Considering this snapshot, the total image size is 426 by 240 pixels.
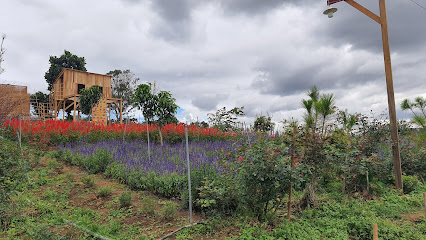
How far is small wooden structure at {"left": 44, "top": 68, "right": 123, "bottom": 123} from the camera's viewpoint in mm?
19750

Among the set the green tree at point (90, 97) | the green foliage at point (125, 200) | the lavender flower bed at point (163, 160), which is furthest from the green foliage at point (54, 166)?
the green tree at point (90, 97)

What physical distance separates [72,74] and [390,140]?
2180 cm

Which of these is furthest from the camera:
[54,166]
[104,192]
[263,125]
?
[263,125]

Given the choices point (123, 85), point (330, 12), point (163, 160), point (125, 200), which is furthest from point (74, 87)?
point (330, 12)

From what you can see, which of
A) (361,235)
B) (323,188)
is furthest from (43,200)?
(323,188)

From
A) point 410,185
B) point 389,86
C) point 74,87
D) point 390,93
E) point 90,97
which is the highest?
point 74,87

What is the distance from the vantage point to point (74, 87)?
20188 mm

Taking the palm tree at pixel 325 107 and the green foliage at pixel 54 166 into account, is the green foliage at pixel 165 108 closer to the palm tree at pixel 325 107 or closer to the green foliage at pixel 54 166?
the green foliage at pixel 54 166

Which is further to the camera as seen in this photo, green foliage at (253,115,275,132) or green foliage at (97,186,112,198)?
green foliage at (253,115,275,132)

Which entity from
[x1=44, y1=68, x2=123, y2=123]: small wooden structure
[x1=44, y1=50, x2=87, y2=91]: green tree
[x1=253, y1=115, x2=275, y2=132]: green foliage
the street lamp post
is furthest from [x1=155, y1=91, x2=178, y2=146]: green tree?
[x1=44, y1=50, x2=87, y2=91]: green tree

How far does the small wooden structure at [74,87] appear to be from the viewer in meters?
19.8

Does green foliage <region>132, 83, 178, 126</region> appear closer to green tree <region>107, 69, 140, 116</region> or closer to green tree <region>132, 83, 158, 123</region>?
green tree <region>132, 83, 158, 123</region>

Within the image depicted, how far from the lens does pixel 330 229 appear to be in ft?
9.82

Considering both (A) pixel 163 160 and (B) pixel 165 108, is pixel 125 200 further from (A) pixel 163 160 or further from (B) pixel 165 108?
(B) pixel 165 108
